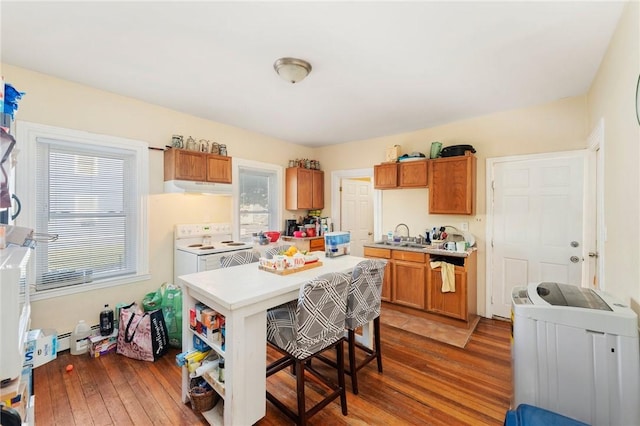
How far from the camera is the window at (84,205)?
8.59ft

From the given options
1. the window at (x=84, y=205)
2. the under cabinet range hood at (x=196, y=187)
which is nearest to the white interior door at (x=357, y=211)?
the under cabinet range hood at (x=196, y=187)

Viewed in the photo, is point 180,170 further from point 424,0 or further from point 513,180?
point 513,180

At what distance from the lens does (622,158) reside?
1.76m

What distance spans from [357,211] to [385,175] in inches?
55.8

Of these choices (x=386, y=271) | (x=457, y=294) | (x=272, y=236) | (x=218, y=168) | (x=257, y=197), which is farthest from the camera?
(x=257, y=197)

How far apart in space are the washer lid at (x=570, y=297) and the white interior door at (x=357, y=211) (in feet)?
11.9

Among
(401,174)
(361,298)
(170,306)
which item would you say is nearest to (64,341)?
(170,306)

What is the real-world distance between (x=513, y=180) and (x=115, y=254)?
4922 millimetres

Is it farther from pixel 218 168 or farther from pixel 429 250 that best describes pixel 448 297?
pixel 218 168

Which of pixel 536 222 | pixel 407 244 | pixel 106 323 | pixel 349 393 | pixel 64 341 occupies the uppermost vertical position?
pixel 536 222

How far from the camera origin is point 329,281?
66.9 inches

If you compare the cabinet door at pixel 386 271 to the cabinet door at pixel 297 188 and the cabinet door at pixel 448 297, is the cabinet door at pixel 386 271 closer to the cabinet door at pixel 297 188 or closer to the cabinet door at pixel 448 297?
the cabinet door at pixel 448 297

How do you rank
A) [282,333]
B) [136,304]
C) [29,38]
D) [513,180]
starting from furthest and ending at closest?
[513,180]
[136,304]
[29,38]
[282,333]

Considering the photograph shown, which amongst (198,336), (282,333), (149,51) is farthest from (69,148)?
(282,333)
